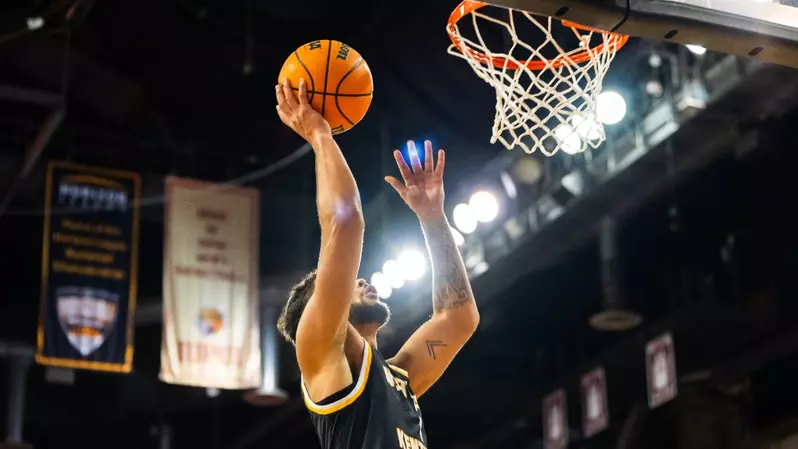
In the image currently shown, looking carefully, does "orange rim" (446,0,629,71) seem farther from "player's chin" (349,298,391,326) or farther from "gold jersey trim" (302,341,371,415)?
"gold jersey trim" (302,341,371,415)

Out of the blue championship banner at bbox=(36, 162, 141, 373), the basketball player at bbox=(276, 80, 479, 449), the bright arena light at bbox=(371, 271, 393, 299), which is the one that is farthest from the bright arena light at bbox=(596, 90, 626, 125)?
the basketball player at bbox=(276, 80, 479, 449)

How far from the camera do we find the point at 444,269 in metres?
4.06

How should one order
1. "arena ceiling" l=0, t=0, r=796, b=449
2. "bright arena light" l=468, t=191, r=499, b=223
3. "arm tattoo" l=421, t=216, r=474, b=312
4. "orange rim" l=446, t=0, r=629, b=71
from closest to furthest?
1. "arm tattoo" l=421, t=216, r=474, b=312
2. "orange rim" l=446, t=0, r=629, b=71
3. "bright arena light" l=468, t=191, r=499, b=223
4. "arena ceiling" l=0, t=0, r=796, b=449

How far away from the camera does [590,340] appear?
12391 millimetres

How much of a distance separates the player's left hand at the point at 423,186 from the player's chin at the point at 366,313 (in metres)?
0.55

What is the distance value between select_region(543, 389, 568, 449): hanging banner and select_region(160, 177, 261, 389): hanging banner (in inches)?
114

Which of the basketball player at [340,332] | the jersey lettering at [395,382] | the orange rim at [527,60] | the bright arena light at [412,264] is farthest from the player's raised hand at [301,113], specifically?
the bright arena light at [412,264]

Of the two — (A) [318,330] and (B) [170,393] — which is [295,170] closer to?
(B) [170,393]

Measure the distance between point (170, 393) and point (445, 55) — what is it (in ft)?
18.7

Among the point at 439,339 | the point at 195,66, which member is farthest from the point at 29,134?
the point at 439,339

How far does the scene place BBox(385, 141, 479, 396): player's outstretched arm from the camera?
3.89 m

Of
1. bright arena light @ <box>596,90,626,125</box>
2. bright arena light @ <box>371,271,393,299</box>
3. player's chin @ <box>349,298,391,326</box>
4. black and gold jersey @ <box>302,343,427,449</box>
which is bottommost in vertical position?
black and gold jersey @ <box>302,343,427,449</box>

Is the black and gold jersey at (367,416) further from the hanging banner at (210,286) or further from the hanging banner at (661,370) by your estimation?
the hanging banner at (210,286)

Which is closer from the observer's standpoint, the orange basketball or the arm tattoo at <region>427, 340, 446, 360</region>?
the orange basketball
